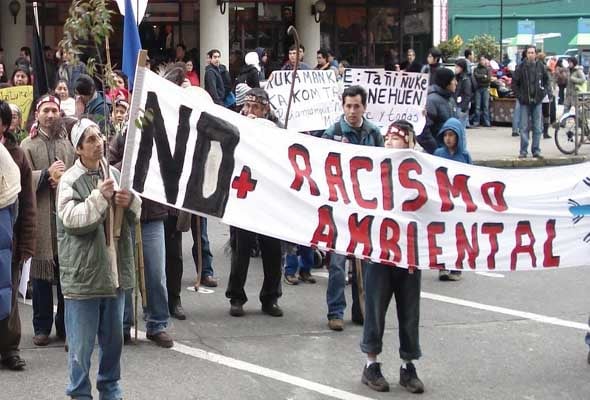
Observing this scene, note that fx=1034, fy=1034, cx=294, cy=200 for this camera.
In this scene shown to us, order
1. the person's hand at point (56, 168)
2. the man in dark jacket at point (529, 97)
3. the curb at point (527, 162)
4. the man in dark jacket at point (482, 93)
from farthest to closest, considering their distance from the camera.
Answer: the man in dark jacket at point (482, 93)
the man in dark jacket at point (529, 97)
the curb at point (527, 162)
the person's hand at point (56, 168)

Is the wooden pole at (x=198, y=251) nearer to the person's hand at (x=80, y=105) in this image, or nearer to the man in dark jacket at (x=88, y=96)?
the man in dark jacket at (x=88, y=96)

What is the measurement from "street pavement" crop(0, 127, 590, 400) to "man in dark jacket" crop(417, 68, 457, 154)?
2.07 meters

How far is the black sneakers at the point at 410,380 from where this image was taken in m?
6.30

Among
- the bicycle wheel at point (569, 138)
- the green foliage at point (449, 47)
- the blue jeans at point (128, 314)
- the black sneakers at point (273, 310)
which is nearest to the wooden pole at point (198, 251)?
the black sneakers at point (273, 310)

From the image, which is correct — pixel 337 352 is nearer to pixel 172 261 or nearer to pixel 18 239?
pixel 172 261

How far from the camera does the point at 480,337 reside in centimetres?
764

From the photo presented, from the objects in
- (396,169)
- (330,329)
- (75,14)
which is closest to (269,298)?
(330,329)

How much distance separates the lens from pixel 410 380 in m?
6.33

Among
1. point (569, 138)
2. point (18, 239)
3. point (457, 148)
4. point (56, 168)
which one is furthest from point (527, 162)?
point (18, 239)

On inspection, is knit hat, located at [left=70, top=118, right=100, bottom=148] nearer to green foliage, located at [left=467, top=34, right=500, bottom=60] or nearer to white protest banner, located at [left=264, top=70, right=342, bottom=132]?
white protest banner, located at [left=264, top=70, right=342, bottom=132]

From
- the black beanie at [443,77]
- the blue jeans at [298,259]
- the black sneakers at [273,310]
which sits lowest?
the black sneakers at [273,310]

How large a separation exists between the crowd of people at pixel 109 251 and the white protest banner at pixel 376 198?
8.7 inches

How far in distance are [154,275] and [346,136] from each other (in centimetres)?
175

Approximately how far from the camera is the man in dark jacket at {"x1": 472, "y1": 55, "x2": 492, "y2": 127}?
2402cm
